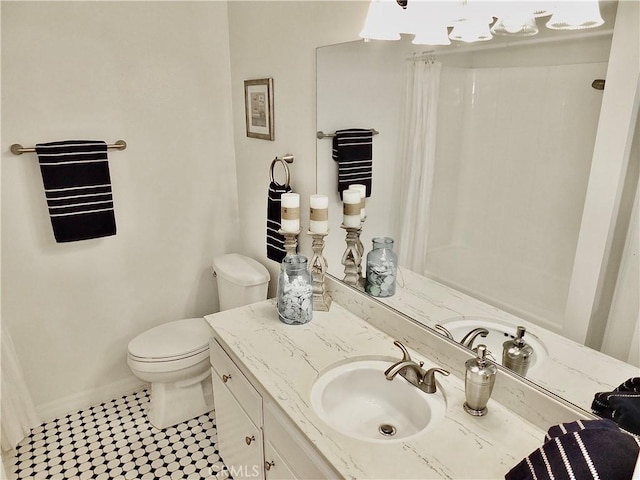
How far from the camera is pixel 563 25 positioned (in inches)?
40.3

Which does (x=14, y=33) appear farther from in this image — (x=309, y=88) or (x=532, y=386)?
(x=532, y=386)

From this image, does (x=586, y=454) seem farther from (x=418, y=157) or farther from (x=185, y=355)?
A: (x=185, y=355)

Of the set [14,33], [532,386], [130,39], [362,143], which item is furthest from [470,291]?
[14,33]

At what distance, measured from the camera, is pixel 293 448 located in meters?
1.23

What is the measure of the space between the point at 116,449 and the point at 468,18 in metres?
2.28

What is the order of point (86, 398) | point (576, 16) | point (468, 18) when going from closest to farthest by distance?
point (576, 16) → point (468, 18) → point (86, 398)

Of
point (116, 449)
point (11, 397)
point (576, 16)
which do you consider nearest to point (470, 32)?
point (576, 16)

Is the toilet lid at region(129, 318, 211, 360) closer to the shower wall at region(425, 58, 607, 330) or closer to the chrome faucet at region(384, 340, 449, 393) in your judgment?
the chrome faucet at region(384, 340, 449, 393)

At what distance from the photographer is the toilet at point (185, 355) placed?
2066 millimetres

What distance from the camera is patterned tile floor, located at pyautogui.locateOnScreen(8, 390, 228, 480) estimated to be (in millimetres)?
1964

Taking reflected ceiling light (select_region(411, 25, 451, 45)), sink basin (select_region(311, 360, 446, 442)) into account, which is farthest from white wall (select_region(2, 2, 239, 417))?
sink basin (select_region(311, 360, 446, 442))

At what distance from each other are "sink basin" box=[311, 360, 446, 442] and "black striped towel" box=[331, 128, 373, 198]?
0.66 m

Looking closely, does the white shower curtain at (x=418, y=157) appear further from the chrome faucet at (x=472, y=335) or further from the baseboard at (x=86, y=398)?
the baseboard at (x=86, y=398)

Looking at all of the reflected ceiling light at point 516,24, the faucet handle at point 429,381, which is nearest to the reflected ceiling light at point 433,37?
the reflected ceiling light at point 516,24
